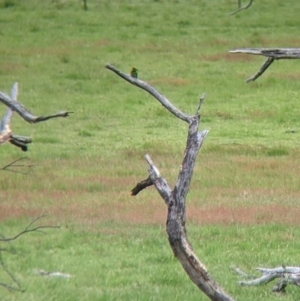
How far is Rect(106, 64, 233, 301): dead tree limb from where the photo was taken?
6277 mm

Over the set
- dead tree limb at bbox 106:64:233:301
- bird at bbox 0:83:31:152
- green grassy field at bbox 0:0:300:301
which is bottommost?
green grassy field at bbox 0:0:300:301

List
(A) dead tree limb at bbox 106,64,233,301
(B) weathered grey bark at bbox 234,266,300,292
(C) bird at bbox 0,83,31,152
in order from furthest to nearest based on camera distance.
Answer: (B) weathered grey bark at bbox 234,266,300,292
(A) dead tree limb at bbox 106,64,233,301
(C) bird at bbox 0,83,31,152

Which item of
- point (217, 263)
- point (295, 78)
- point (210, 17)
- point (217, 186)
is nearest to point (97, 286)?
point (217, 263)

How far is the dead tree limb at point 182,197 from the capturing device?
20.6 ft

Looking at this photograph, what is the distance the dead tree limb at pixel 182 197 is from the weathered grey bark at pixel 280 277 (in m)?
2.00

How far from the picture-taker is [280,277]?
8516 mm

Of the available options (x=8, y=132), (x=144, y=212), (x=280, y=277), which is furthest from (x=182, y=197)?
(x=144, y=212)

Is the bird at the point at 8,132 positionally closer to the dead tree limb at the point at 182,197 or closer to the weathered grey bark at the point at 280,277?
the dead tree limb at the point at 182,197

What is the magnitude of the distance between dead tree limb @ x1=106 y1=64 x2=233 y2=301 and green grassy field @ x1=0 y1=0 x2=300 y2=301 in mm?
1796

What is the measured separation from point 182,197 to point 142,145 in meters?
10.7

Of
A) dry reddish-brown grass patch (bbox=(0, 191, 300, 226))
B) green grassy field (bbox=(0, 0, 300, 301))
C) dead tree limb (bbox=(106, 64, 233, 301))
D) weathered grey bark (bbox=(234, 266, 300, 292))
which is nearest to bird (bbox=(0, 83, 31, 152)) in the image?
dead tree limb (bbox=(106, 64, 233, 301))

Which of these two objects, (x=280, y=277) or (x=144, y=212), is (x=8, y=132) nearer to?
(x=280, y=277)

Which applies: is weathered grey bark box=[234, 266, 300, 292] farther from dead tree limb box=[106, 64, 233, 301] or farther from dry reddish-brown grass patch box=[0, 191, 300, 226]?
dry reddish-brown grass patch box=[0, 191, 300, 226]

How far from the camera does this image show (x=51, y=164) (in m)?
15.1
